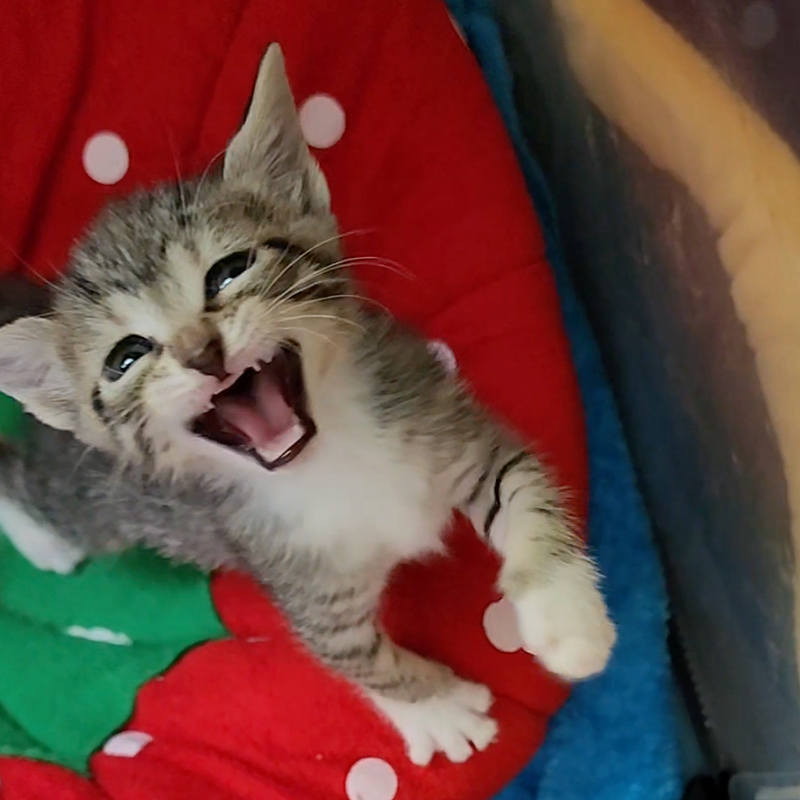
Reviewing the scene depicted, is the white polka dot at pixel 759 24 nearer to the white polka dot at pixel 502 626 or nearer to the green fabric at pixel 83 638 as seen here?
the white polka dot at pixel 502 626

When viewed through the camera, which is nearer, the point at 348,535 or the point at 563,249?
the point at 348,535

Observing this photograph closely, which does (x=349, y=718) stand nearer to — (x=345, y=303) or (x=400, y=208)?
(x=345, y=303)

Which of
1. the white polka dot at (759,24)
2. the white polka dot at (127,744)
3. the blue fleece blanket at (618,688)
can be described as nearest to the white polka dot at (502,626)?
the blue fleece blanket at (618,688)

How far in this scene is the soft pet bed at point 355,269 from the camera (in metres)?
1.31

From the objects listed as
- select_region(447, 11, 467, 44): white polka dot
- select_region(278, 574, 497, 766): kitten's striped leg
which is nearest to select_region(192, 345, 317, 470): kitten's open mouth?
select_region(278, 574, 497, 766): kitten's striped leg

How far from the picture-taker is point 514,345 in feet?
4.51

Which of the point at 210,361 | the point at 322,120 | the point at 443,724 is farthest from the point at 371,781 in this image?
the point at 322,120

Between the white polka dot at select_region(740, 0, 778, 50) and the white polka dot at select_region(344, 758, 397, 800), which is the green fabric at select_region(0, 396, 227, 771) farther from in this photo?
the white polka dot at select_region(740, 0, 778, 50)

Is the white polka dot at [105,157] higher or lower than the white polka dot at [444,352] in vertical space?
higher

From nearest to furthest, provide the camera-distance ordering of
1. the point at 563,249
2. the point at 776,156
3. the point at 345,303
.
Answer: the point at 776,156 → the point at 345,303 → the point at 563,249

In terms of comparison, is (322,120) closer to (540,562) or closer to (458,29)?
(458,29)

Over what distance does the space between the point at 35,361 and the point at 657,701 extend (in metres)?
0.80

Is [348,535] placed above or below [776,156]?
below

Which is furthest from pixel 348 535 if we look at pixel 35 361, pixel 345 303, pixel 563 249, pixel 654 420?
pixel 563 249
